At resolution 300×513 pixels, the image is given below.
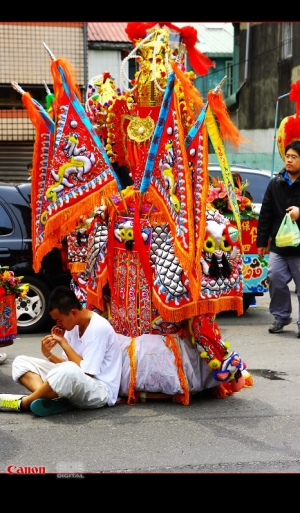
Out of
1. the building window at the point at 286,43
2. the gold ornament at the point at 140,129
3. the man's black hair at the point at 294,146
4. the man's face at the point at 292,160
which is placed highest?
the building window at the point at 286,43

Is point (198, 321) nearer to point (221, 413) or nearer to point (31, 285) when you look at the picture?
point (221, 413)

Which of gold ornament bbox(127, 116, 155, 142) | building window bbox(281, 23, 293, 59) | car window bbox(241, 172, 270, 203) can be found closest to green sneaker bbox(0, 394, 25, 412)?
gold ornament bbox(127, 116, 155, 142)

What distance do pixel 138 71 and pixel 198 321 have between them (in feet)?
5.96

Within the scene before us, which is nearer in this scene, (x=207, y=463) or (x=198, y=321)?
(x=207, y=463)

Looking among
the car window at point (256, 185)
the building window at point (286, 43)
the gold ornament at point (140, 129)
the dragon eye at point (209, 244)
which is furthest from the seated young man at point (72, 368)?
the building window at point (286, 43)

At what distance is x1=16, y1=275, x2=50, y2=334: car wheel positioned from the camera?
838cm

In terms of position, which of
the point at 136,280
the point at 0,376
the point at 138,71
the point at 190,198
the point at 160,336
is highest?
the point at 138,71

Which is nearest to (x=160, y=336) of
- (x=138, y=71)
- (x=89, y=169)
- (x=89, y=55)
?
(x=89, y=169)

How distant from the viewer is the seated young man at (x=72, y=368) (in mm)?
5215

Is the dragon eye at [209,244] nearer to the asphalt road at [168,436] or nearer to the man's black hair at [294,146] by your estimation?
the asphalt road at [168,436]

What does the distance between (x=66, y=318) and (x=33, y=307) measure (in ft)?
10.5

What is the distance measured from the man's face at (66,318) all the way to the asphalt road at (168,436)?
596 millimetres

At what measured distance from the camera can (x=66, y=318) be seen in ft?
17.4

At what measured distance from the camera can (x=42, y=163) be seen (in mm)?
5969
